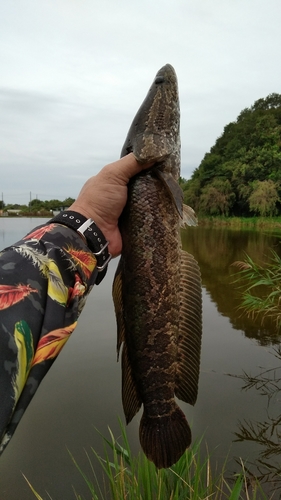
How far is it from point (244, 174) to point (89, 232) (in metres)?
52.2

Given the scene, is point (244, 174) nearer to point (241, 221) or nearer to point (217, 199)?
point (241, 221)

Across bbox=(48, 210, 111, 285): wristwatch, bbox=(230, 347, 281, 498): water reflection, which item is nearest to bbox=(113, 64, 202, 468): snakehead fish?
bbox=(48, 210, 111, 285): wristwatch

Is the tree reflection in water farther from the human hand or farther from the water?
the human hand

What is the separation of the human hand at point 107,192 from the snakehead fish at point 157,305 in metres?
0.06

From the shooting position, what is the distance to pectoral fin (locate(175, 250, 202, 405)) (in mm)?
2348

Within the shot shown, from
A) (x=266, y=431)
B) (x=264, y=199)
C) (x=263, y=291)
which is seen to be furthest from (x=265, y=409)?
(x=264, y=199)

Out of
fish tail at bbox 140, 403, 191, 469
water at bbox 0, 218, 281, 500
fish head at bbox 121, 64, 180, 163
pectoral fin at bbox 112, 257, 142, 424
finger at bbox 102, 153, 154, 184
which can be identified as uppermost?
fish head at bbox 121, 64, 180, 163

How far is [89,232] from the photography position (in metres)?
2.23

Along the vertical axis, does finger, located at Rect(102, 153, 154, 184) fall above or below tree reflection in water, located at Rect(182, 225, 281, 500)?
above

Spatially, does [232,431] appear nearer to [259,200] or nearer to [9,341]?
[9,341]

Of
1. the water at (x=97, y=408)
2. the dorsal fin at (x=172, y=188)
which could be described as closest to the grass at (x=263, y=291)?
the water at (x=97, y=408)

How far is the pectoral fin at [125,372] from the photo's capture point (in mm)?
2264

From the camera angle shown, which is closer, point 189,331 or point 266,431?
point 189,331

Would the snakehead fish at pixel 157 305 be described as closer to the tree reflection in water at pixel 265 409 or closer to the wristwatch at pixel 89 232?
the wristwatch at pixel 89 232
